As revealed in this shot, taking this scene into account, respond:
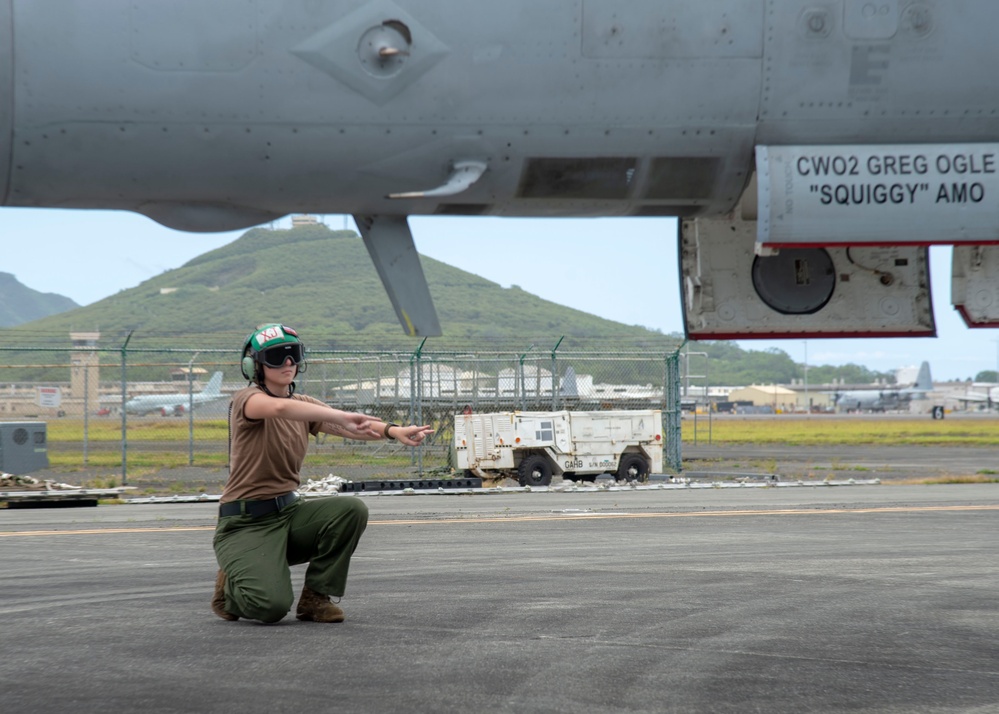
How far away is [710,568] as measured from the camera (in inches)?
346

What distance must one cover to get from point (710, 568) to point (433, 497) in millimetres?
9720

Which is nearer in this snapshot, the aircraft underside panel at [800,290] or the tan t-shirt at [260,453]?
the aircraft underside panel at [800,290]

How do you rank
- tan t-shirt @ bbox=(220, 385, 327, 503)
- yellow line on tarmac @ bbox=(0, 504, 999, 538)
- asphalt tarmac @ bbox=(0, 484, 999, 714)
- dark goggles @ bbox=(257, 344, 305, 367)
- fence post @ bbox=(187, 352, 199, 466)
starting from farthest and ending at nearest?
fence post @ bbox=(187, 352, 199, 466) → yellow line on tarmac @ bbox=(0, 504, 999, 538) → tan t-shirt @ bbox=(220, 385, 327, 503) → dark goggles @ bbox=(257, 344, 305, 367) → asphalt tarmac @ bbox=(0, 484, 999, 714)

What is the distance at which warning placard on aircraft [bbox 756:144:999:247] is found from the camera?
16.3 ft

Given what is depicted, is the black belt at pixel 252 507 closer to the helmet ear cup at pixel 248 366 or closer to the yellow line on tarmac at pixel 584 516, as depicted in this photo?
the helmet ear cup at pixel 248 366

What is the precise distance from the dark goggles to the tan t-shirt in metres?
0.21

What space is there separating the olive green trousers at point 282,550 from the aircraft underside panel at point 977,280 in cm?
364

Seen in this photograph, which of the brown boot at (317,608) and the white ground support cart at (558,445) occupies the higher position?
the white ground support cart at (558,445)

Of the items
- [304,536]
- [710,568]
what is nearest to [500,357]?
[710,568]

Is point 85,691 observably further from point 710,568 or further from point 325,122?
point 710,568

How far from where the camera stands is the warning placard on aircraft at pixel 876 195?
4977 mm

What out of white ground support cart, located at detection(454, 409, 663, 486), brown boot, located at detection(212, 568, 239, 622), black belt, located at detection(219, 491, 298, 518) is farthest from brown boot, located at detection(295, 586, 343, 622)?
white ground support cart, located at detection(454, 409, 663, 486)

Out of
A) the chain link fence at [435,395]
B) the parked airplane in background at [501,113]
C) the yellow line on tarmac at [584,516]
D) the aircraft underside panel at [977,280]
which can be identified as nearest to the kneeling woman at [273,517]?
the parked airplane in background at [501,113]

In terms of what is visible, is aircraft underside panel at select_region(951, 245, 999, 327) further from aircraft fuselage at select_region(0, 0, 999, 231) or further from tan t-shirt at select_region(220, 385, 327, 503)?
tan t-shirt at select_region(220, 385, 327, 503)
